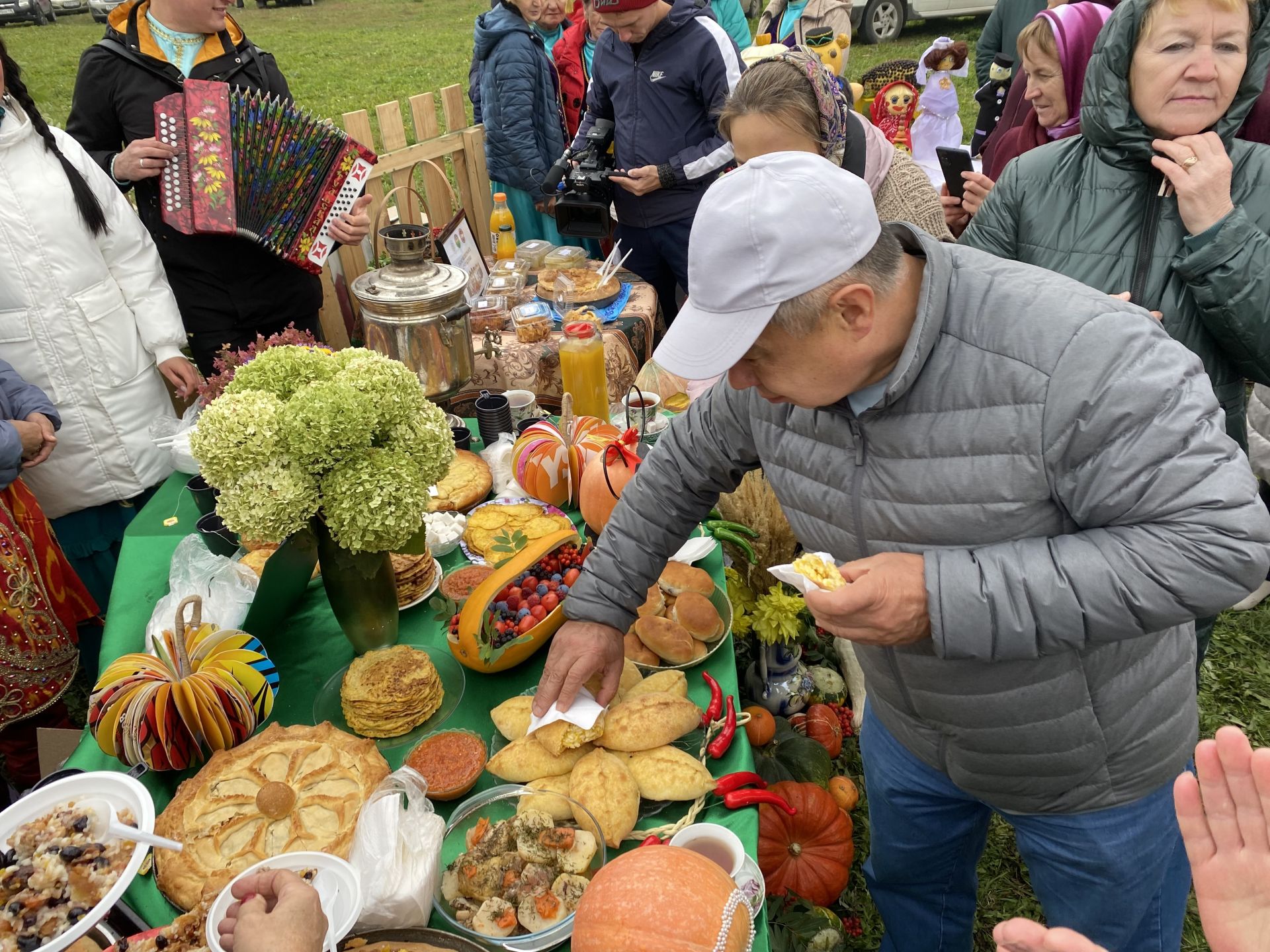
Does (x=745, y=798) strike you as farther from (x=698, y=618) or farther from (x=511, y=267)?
(x=511, y=267)

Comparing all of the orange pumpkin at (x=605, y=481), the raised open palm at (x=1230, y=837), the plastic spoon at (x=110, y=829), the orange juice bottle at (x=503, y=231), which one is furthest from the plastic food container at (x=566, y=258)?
the raised open palm at (x=1230, y=837)

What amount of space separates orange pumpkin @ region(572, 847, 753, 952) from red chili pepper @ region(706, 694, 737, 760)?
378 millimetres

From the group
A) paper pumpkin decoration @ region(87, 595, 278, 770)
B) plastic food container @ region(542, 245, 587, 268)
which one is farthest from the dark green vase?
plastic food container @ region(542, 245, 587, 268)

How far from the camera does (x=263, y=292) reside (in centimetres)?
362

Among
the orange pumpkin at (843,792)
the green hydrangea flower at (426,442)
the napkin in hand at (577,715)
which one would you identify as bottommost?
the orange pumpkin at (843,792)

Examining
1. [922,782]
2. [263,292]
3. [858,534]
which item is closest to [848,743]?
[922,782]

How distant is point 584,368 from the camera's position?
9.84 feet

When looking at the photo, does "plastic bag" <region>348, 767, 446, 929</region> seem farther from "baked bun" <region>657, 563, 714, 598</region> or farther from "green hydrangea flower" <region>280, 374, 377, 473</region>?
"baked bun" <region>657, 563, 714, 598</region>

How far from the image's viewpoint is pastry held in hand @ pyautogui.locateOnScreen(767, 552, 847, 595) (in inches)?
54.1

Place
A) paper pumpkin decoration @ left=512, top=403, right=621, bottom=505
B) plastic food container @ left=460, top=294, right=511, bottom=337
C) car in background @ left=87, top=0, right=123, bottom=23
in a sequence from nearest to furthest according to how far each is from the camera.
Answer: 1. paper pumpkin decoration @ left=512, top=403, right=621, bottom=505
2. plastic food container @ left=460, top=294, right=511, bottom=337
3. car in background @ left=87, top=0, right=123, bottom=23

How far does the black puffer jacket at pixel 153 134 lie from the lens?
3283 millimetres

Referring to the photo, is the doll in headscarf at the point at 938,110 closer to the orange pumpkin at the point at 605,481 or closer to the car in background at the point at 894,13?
the orange pumpkin at the point at 605,481

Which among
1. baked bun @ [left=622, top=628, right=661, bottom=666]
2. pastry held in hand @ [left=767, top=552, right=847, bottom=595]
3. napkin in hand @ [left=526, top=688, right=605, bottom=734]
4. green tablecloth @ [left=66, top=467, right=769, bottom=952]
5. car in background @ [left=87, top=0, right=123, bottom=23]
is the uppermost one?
car in background @ [left=87, top=0, right=123, bottom=23]

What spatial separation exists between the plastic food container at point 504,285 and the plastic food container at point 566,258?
0.61 ft
